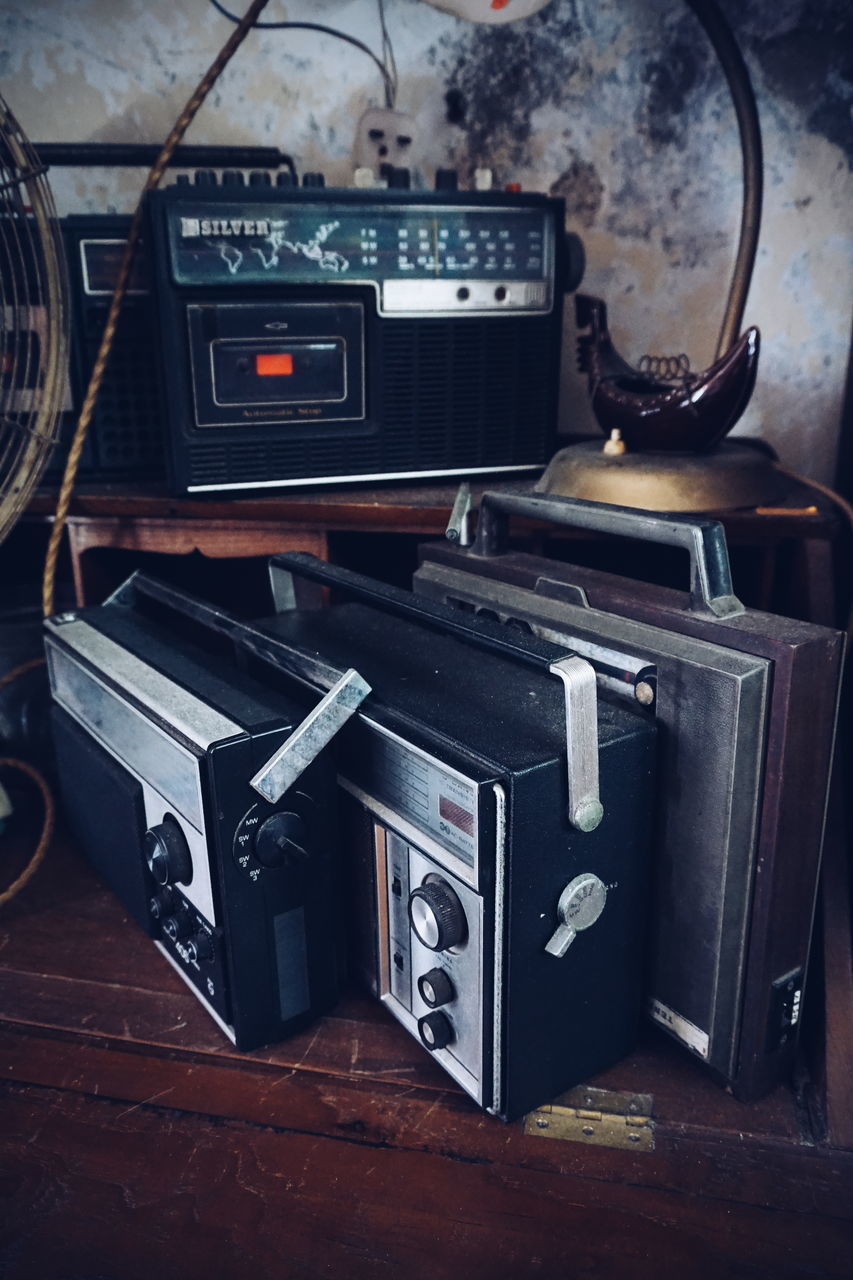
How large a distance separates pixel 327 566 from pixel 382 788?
0.28m

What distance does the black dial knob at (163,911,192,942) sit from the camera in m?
0.85

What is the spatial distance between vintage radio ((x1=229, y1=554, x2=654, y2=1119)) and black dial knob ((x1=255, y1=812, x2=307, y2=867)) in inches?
2.8

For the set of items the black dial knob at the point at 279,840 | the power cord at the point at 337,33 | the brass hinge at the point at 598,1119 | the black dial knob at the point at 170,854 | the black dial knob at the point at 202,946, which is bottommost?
the brass hinge at the point at 598,1119

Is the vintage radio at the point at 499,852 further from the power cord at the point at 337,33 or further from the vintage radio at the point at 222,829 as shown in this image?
the power cord at the point at 337,33

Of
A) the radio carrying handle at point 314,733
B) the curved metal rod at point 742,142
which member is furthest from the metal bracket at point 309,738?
the curved metal rod at point 742,142

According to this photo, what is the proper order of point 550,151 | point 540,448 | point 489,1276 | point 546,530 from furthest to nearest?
point 550,151 → point 540,448 → point 546,530 → point 489,1276

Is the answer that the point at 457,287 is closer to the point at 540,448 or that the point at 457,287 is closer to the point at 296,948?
the point at 540,448

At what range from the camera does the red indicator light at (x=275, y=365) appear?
1.16 m

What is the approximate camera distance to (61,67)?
1.57 m

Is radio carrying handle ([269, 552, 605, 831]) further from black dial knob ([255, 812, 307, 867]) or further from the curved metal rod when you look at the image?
A: the curved metal rod

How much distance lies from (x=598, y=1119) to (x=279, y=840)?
34cm

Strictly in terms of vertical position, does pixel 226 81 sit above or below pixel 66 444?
above

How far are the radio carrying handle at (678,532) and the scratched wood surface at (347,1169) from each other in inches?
16.0

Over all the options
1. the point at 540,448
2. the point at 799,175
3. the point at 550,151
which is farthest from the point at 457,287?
the point at 799,175
